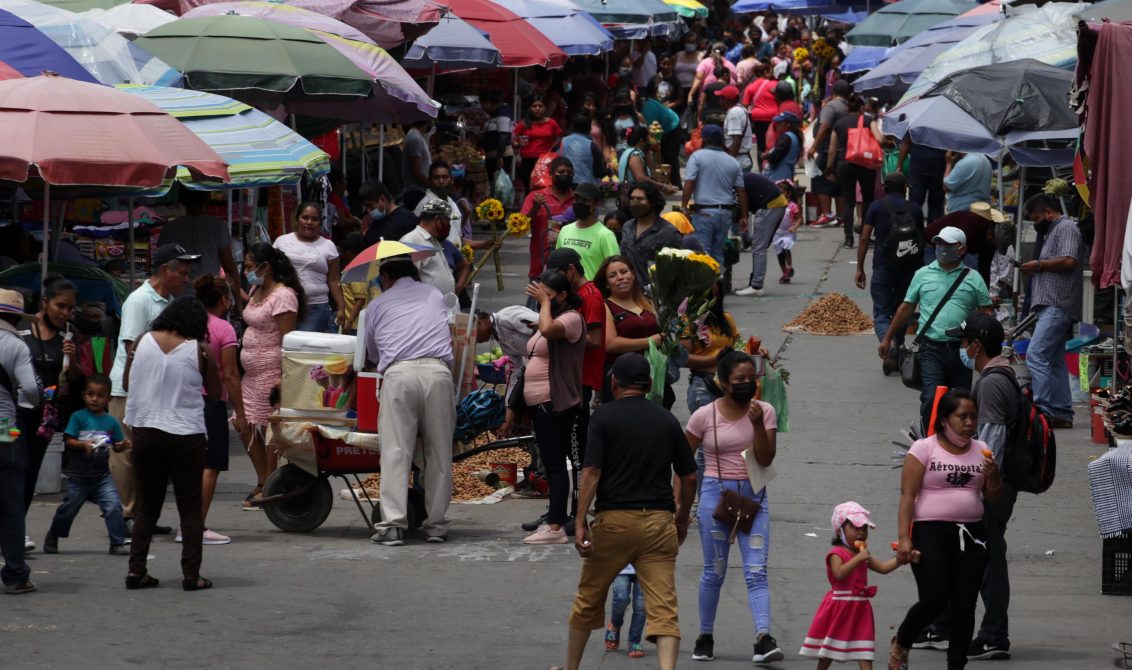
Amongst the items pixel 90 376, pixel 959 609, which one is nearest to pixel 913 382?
pixel 959 609

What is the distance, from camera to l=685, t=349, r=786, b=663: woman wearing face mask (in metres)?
7.99

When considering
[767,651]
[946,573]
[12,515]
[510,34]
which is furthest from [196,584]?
[510,34]

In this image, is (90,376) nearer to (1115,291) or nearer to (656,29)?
(1115,291)

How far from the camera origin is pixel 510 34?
2208 centimetres

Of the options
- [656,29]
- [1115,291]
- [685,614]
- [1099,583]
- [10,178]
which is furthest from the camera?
[656,29]

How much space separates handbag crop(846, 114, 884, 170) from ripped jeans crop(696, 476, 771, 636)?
13.6 metres

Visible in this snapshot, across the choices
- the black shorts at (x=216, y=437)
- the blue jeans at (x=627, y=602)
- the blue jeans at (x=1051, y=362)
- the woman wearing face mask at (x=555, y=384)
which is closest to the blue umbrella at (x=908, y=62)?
the blue jeans at (x=1051, y=362)

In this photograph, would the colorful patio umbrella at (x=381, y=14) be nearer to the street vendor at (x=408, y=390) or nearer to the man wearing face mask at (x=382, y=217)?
the man wearing face mask at (x=382, y=217)

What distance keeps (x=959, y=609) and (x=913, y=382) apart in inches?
196

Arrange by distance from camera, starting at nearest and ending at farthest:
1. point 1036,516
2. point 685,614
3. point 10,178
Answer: point 685,614, point 10,178, point 1036,516

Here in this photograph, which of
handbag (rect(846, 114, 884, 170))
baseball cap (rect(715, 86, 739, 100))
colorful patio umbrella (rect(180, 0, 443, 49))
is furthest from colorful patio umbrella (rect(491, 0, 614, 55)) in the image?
colorful patio umbrella (rect(180, 0, 443, 49))

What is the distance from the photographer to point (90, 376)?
32.3 ft

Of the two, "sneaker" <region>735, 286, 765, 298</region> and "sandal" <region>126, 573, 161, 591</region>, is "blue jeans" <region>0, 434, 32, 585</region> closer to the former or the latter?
"sandal" <region>126, 573, 161, 591</region>

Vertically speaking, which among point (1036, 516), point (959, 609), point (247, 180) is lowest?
point (1036, 516)
